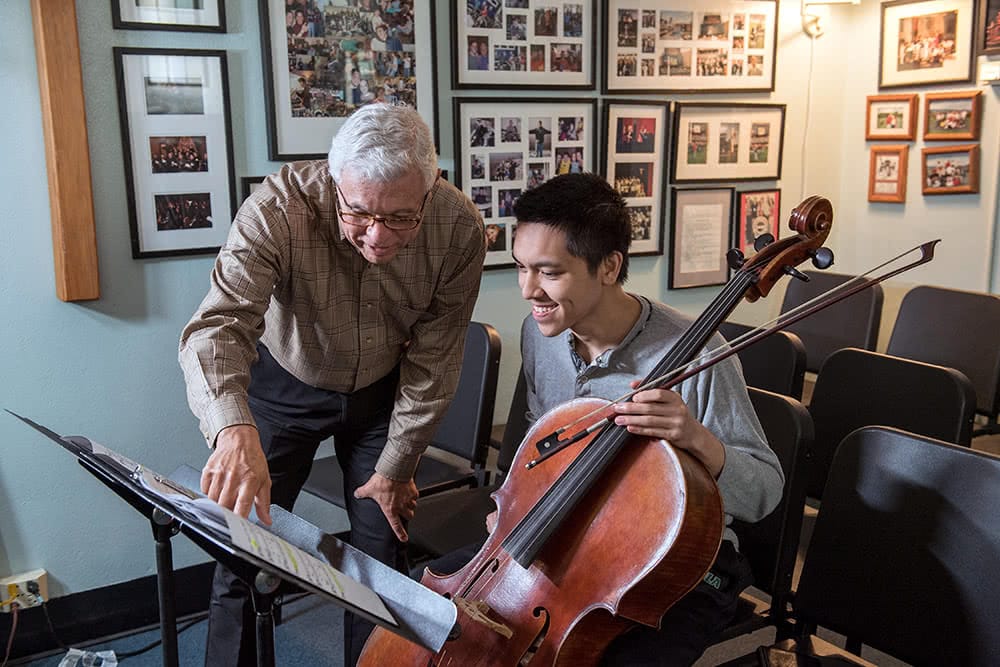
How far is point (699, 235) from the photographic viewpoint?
3.59m

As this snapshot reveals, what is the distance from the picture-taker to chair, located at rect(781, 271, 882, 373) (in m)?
3.22

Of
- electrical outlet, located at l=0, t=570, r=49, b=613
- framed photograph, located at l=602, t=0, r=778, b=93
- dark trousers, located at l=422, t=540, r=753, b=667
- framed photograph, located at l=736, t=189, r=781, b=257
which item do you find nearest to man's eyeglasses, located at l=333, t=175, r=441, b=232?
dark trousers, located at l=422, t=540, r=753, b=667

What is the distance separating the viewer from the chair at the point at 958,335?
9.77ft

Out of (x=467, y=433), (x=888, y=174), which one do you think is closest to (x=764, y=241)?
(x=467, y=433)

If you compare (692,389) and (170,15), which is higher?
(170,15)

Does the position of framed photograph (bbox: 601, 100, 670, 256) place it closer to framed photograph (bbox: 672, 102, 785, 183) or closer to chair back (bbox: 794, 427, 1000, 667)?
framed photograph (bbox: 672, 102, 785, 183)

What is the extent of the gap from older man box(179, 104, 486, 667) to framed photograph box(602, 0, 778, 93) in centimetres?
150

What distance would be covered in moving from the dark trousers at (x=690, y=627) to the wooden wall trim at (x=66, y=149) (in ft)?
5.64

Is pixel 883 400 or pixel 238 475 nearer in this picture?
pixel 238 475

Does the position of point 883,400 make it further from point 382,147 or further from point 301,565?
point 301,565

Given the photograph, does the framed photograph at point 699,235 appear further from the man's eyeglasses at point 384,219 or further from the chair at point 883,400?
the man's eyeglasses at point 384,219

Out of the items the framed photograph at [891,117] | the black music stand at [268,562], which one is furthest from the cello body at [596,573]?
the framed photograph at [891,117]

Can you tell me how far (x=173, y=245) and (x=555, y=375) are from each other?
1291 millimetres

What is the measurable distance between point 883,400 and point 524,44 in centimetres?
157
